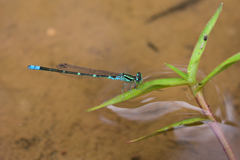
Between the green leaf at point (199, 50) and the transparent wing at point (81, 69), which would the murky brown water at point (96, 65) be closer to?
the transparent wing at point (81, 69)

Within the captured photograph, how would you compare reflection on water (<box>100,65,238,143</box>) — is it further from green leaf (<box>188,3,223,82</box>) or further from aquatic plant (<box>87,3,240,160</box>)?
green leaf (<box>188,3,223,82</box>)

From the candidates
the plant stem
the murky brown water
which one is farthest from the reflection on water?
the plant stem

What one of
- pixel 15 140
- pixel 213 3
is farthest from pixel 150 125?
pixel 213 3

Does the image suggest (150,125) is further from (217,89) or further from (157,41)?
(157,41)

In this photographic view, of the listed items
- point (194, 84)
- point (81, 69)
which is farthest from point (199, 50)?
point (81, 69)

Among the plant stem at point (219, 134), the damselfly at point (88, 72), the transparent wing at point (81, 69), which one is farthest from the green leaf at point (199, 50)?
the transparent wing at point (81, 69)

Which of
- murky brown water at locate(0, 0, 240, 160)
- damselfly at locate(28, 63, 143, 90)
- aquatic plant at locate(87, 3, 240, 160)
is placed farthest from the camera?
damselfly at locate(28, 63, 143, 90)

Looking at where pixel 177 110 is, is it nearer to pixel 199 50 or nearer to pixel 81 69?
pixel 199 50

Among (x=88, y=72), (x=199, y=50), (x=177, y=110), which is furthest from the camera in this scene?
(x=88, y=72)
